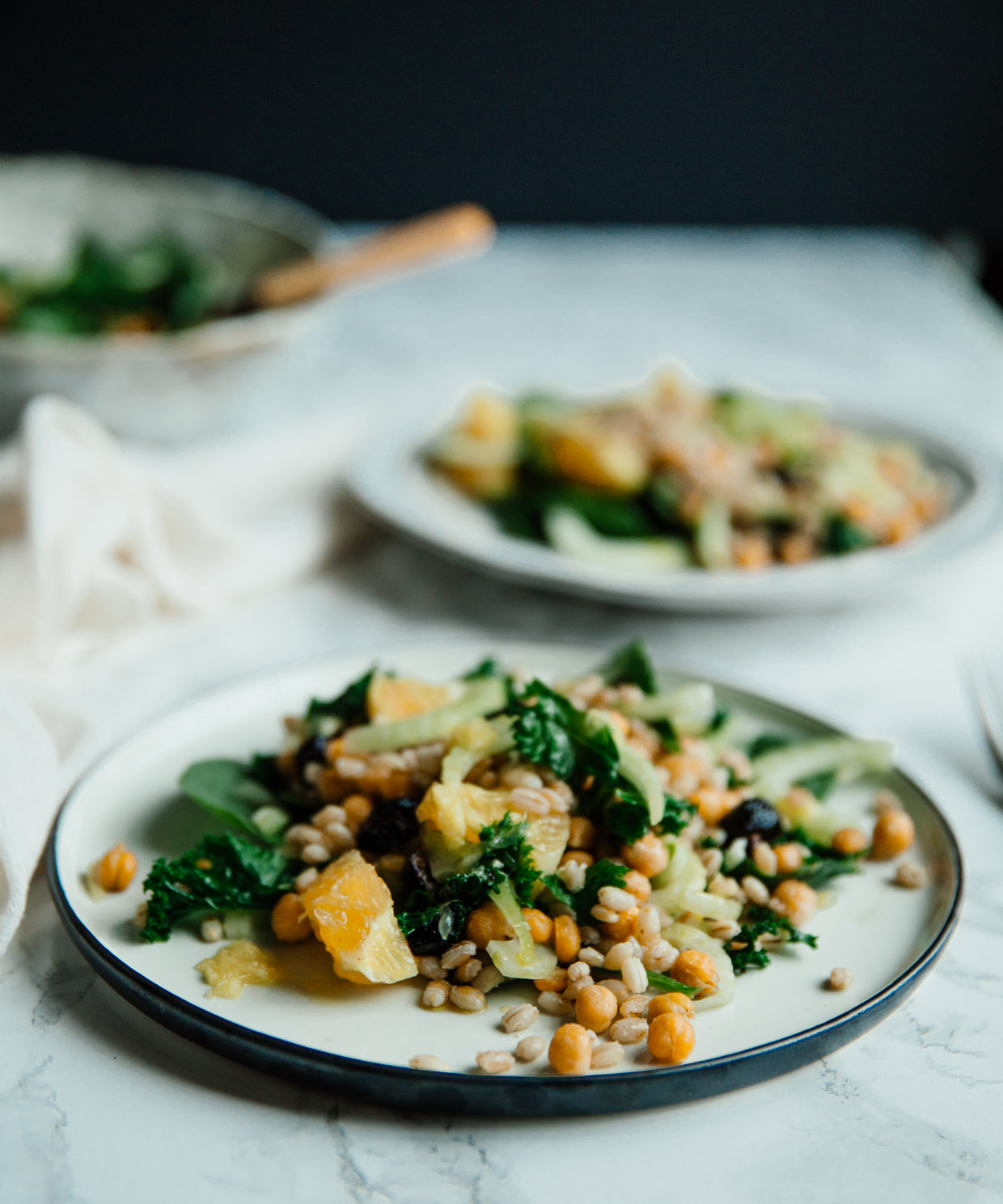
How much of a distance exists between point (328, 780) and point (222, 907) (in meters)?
0.26

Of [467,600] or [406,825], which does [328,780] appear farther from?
[467,600]

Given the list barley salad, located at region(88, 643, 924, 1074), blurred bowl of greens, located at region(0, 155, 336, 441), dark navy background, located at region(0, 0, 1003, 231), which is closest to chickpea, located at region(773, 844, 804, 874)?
barley salad, located at region(88, 643, 924, 1074)

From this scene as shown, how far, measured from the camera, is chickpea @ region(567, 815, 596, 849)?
1761 mm

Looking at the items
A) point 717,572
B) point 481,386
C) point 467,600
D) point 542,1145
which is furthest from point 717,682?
point 481,386

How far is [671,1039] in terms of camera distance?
1465mm

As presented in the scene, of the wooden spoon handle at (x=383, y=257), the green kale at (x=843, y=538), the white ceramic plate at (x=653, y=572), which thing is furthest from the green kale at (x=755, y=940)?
the wooden spoon handle at (x=383, y=257)

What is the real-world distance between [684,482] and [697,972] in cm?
158

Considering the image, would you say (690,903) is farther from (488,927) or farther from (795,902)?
(488,927)

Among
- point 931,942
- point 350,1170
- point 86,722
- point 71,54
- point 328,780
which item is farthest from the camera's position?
point 71,54

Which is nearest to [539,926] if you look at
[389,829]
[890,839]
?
[389,829]

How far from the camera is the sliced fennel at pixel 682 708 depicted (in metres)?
2.05

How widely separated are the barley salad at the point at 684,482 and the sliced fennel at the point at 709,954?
1.20 meters

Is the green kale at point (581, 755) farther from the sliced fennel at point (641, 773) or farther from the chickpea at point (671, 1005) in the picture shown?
the chickpea at point (671, 1005)

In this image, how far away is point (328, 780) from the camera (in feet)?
6.14
